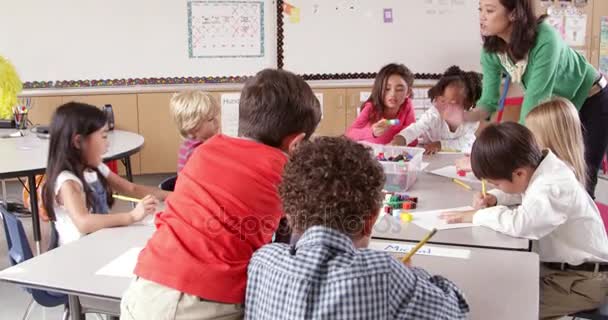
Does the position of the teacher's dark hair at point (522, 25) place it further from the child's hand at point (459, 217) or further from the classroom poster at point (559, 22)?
the classroom poster at point (559, 22)

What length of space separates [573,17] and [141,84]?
12.1 ft

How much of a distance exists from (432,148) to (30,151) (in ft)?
6.64

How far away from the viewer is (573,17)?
17.1ft

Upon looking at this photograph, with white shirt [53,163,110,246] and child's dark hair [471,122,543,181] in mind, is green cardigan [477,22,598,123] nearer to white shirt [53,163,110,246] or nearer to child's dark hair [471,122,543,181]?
child's dark hair [471,122,543,181]

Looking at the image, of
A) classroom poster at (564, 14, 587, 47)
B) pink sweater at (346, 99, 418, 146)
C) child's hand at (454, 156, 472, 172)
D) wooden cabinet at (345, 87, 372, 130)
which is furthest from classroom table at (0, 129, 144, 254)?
classroom poster at (564, 14, 587, 47)

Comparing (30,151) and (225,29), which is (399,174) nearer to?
(30,151)

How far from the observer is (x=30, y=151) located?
3.05 m

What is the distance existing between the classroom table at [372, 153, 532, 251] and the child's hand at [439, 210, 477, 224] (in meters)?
0.05

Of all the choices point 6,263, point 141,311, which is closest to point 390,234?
point 141,311

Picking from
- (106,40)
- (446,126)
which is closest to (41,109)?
(106,40)

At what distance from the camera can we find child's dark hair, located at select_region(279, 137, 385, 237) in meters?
1.17

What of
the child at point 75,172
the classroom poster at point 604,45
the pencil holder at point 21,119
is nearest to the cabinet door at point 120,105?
the pencil holder at point 21,119

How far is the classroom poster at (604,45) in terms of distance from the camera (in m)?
5.25

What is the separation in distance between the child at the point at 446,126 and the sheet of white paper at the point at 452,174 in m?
0.41
